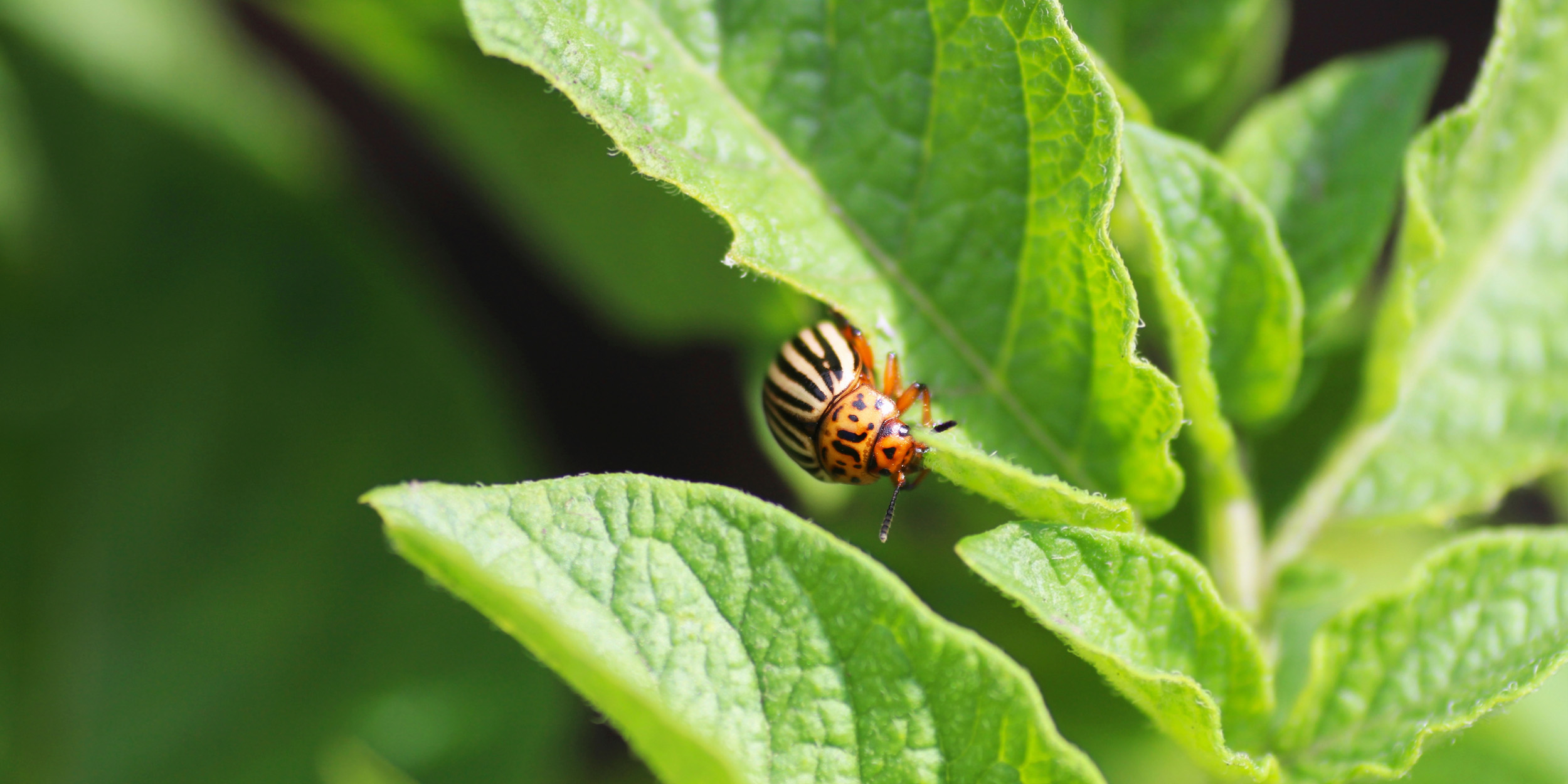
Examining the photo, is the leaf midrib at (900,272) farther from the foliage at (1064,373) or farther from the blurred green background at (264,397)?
the blurred green background at (264,397)

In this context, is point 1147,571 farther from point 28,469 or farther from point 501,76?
point 28,469

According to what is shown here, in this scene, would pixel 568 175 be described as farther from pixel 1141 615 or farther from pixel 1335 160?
pixel 1141 615

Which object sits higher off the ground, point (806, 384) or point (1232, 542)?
point (806, 384)

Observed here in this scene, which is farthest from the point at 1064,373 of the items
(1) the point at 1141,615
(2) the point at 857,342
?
(2) the point at 857,342

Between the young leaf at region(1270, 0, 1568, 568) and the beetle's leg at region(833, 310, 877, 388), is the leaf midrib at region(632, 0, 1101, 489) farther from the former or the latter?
the young leaf at region(1270, 0, 1568, 568)

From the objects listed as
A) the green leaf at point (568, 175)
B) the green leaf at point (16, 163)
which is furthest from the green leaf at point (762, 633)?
the green leaf at point (16, 163)
